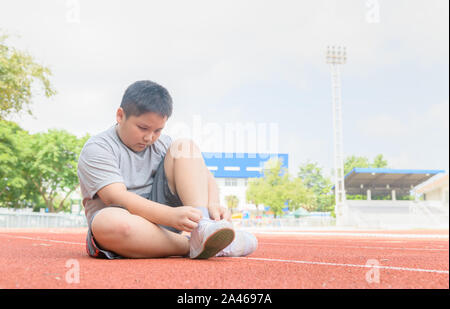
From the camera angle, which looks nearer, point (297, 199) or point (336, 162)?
point (336, 162)

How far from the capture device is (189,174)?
2453 millimetres

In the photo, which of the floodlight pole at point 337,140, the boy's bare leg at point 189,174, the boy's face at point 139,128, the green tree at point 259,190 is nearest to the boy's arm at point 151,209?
the boy's bare leg at point 189,174

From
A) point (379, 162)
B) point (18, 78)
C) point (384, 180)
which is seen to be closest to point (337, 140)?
point (384, 180)

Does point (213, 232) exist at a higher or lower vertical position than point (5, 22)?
lower

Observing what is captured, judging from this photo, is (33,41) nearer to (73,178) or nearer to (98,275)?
(73,178)

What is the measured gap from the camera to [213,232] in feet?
7.13

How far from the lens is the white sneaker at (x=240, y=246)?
2681mm

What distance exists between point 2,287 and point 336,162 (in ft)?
94.0

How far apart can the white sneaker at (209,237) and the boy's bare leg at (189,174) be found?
0.60 ft

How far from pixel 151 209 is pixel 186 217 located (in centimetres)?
21

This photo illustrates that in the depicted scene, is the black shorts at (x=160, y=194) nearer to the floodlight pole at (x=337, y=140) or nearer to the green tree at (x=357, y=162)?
the floodlight pole at (x=337, y=140)

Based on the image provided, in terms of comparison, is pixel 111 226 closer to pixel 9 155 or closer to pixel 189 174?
pixel 189 174
